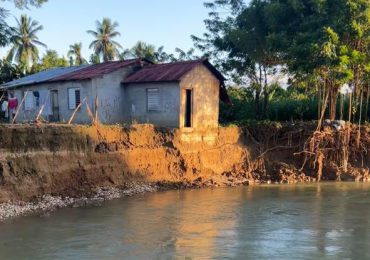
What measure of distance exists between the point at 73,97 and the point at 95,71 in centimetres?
166

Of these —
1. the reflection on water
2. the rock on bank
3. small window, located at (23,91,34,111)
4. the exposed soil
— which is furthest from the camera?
small window, located at (23,91,34,111)

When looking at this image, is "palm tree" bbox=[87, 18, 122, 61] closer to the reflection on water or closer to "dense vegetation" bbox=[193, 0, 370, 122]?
"dense vegetation" bbox=[193, 0, 370, 122]

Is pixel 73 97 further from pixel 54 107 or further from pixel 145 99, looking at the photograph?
pixel 145 99

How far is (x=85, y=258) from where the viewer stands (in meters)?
9.52

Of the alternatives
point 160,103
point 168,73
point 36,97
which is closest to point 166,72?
point 168,73

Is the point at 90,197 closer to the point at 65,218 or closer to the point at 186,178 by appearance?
the point at 65,218

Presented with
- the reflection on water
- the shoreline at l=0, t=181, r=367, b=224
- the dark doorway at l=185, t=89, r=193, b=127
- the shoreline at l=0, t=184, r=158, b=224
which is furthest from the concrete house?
the reflection on water

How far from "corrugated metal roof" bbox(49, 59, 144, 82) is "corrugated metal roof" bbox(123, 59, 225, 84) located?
26.3 inches

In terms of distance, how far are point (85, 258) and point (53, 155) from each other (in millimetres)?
6725

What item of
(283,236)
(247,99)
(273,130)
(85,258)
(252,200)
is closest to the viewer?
(85,258)

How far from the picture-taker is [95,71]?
21.9 m

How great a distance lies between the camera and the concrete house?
65.6 feet

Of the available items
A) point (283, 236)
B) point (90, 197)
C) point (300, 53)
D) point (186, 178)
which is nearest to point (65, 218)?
point (90, 197)

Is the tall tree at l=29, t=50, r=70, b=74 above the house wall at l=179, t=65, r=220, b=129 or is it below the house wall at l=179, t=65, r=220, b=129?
above
